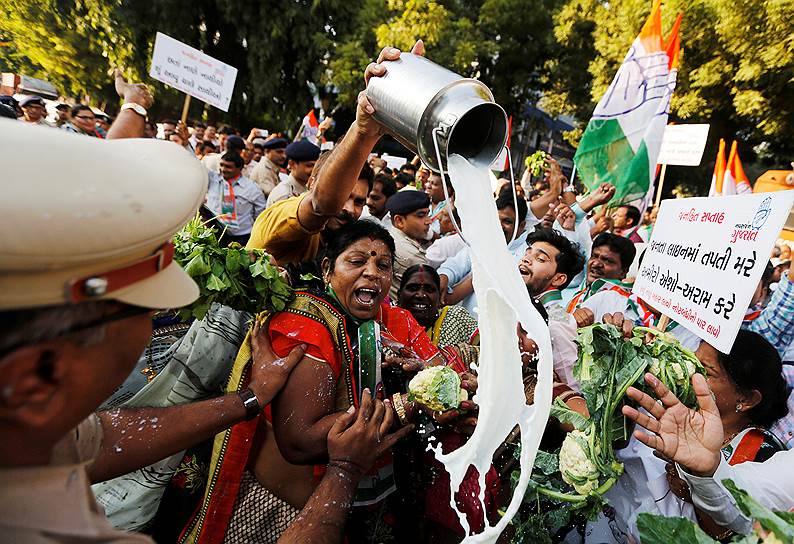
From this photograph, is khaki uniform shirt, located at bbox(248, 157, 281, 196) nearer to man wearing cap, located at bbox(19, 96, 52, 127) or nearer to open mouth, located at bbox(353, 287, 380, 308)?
man wearing cap, located at bbox(19, 96, 52, 127)

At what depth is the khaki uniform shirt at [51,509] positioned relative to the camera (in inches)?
31.0

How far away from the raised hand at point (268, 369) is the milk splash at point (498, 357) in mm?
728

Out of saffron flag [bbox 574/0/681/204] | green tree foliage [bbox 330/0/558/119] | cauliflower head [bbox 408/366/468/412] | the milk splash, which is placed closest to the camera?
the milk splash

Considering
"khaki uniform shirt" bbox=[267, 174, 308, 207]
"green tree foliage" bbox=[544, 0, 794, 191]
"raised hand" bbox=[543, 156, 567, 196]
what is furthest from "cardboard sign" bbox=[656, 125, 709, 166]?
"green tree foliage" bbox=[544, 0, 794, 191]

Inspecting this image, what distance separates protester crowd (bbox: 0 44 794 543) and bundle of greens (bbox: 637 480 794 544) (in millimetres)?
403

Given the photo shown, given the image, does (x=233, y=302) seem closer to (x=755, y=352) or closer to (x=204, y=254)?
(x=204, y=254)

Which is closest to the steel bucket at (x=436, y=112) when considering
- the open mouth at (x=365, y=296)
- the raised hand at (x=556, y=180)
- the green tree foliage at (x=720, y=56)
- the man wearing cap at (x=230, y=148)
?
the open mouth at (x=365, y=296)

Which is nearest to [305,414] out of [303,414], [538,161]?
[303,414]

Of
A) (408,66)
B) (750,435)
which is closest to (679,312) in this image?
(750,435)

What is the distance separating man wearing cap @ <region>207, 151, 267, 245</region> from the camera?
6336mm

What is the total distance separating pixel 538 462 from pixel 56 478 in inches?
68.2

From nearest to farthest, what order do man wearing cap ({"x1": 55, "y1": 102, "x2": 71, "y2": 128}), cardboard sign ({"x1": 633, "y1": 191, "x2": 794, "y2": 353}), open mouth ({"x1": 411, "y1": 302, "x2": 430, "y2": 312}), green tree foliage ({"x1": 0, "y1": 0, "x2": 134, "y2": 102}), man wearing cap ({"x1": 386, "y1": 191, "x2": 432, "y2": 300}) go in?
cardboard sign ({"x1": 633, "y1": 191, "x2": 794, "y2": 353}) → open mouth ({"x1": 411, "y1": 302, "x2": 430, "y2": 312}) → man wearing cap ({"x1": 386, "y1": 191, "x2": 432, "y2": 300}) → man wearing cap ({"x1": 55, "y1": 102, "x2": 71, "y2": 128}) → green tree foliage ({"x1": 0, "y1": 0, "x2": 134, "y2": 102})

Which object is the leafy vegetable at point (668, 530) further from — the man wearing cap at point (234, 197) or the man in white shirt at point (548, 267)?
the man wearing cap at point (234, 197)

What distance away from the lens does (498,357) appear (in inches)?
58.3
